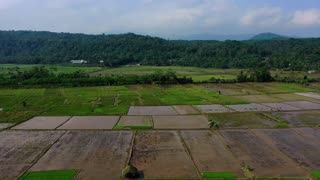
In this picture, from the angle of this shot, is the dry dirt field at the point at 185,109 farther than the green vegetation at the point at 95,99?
No

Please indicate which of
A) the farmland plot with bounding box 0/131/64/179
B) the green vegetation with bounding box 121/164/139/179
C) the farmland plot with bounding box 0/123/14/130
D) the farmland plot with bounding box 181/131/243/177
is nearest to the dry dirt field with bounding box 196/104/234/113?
the farmland plot with bounding box 181/131/243/177

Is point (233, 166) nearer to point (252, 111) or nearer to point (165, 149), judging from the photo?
point (165, 149)

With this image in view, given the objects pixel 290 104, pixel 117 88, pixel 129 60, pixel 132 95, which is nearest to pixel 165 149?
pixel 290 104

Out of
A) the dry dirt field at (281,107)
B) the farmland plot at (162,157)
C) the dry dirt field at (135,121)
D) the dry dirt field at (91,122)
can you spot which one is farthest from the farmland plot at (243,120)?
the dry dirt field at (91,122)

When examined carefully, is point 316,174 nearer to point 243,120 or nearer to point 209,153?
point 209,153

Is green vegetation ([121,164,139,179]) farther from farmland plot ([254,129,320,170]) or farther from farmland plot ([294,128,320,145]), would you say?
farmland plot ([294,128,320,145])

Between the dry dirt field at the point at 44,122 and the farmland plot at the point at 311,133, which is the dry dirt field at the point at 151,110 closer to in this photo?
the dry dirt field at the point at 44,122
